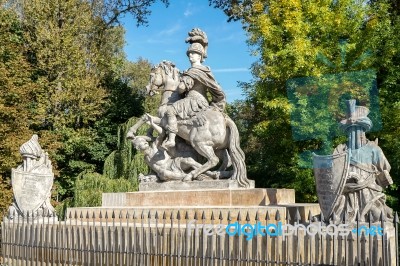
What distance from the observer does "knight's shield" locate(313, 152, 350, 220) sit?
7188 millimetres

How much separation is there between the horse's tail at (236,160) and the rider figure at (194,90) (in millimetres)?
643

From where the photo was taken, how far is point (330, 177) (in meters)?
7.24

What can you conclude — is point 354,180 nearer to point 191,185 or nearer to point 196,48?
point 191,185

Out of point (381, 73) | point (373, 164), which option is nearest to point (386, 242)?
point (373, 164)

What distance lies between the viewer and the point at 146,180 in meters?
11.1

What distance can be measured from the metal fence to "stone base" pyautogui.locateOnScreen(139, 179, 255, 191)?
119cm

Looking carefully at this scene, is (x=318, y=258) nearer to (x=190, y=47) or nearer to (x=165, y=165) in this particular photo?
(x=165, y=165)

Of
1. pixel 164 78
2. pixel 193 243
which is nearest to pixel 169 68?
pixel 164 78

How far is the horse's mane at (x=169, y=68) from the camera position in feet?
38.7

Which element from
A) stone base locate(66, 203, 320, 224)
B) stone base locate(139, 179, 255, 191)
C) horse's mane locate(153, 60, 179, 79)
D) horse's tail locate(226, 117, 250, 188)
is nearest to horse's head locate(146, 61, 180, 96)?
horse's mane locate(153, 60, 179, 79)

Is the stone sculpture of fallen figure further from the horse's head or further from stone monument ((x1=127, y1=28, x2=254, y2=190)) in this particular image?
the horse's head

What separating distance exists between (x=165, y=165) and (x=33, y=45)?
16294 mm

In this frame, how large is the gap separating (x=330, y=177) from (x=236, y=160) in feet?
11.0

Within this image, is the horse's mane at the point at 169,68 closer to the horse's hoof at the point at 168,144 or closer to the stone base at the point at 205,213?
the horse's hoof at the point at 168,144
